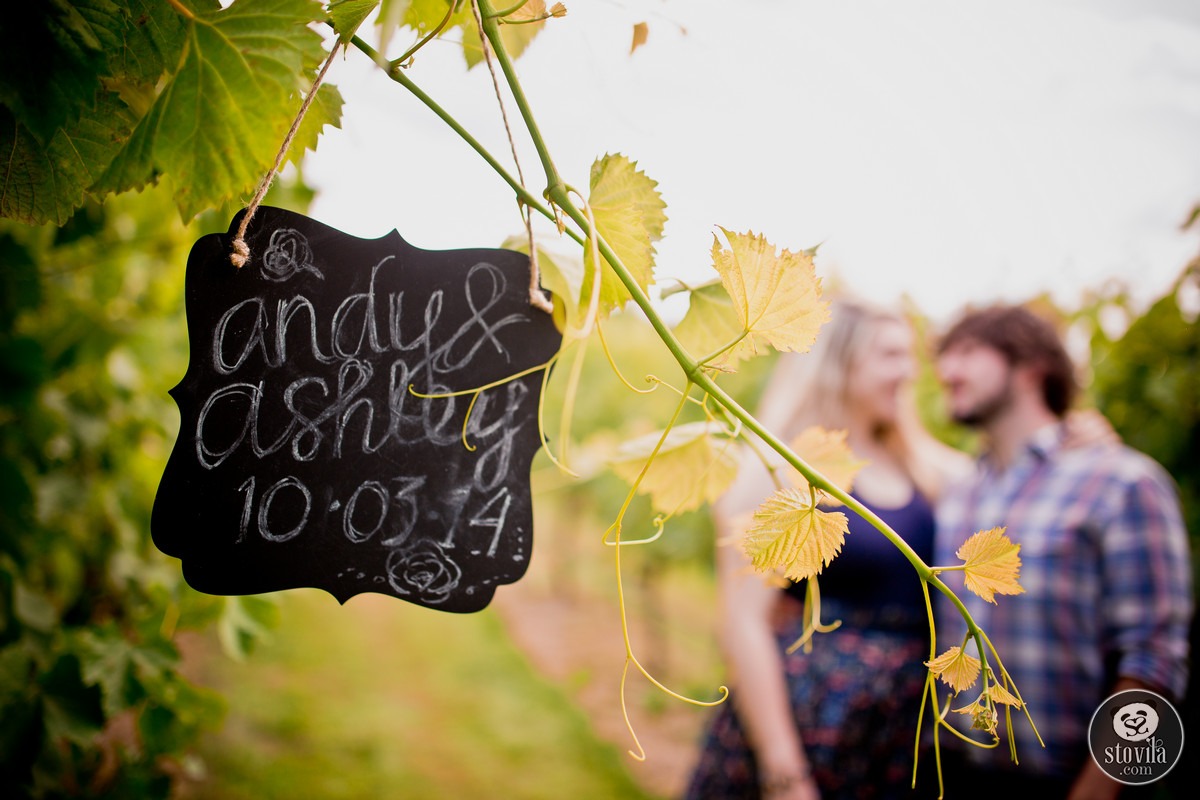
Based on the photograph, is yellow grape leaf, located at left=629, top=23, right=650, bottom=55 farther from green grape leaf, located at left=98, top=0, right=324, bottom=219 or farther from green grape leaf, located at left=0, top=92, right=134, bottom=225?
green grape leaf, located at left=0, top=92, right=134, bottom=225

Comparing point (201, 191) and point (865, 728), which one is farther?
point (865, 728)

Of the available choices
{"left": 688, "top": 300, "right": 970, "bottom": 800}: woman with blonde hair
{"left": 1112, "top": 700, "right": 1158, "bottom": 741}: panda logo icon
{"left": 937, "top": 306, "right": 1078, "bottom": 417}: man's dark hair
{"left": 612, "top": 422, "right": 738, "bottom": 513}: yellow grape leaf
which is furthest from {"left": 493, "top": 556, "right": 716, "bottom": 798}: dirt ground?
{"left": 612, "top": 422, "right": 738, "bottom": 513}: yellow grape leaf

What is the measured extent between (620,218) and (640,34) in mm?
275

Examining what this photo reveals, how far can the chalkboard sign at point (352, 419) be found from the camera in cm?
51

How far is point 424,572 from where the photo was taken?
0.56 meters

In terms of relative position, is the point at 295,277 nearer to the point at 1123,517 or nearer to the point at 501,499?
the point at 501,499

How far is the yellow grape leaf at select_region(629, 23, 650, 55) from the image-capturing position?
25.9 inches

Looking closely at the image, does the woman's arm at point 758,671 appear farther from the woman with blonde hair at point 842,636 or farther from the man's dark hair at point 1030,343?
the man's dark hair at point 1030,343

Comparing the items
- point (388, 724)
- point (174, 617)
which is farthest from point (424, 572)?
point (388, 724)

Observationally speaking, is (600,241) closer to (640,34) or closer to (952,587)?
(640,34)

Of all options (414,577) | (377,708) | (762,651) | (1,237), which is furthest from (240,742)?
(414,577)

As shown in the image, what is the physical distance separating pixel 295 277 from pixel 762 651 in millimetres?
1635

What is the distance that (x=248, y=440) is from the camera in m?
0.52

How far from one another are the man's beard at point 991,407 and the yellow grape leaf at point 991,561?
5.62ft
